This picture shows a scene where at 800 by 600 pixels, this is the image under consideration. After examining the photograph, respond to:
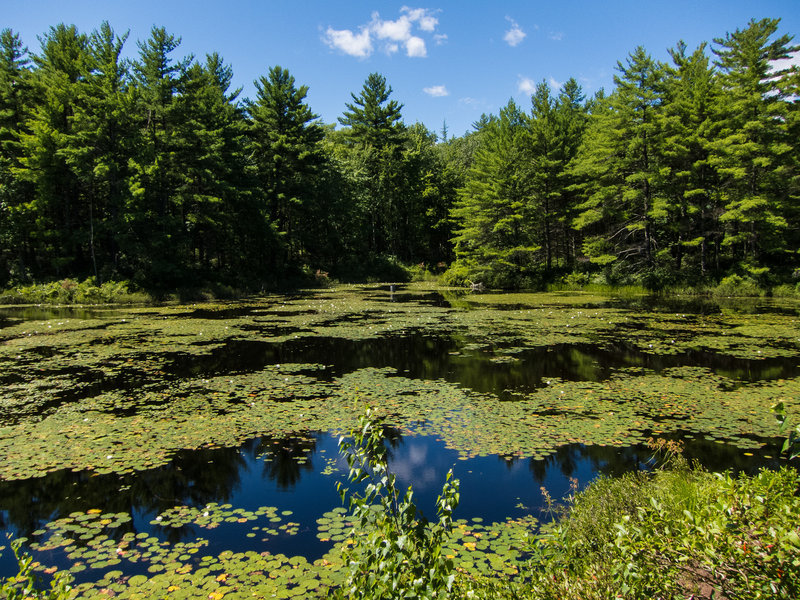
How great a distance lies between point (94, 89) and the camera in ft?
89.7

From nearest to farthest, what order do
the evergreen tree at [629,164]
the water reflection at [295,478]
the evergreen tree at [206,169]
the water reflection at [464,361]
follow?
1. the water reflection at [295,478]
2. the water reflection at [464,361]
3. the evergreen tree at [629,164]
4. the evergreen tree at [206,169]

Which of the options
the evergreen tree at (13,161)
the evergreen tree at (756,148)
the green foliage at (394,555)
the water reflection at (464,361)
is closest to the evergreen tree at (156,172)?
the evergreen tree at (13,161)

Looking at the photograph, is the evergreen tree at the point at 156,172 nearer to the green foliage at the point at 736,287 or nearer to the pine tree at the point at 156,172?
the pine tree at the point at 156,172

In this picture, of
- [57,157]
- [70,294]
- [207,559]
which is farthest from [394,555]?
[57,157]

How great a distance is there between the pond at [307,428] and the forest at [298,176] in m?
15.1

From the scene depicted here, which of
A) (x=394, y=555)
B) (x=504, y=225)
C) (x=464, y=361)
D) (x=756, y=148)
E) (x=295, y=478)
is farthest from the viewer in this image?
(x=504, y=225)

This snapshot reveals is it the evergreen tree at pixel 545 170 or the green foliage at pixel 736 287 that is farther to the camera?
the evergreen tree at pixel 545 170

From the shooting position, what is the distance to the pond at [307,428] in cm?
448

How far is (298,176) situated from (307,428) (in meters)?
36.2

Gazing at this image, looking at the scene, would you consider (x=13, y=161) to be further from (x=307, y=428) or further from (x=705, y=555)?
(x=705, y=555)

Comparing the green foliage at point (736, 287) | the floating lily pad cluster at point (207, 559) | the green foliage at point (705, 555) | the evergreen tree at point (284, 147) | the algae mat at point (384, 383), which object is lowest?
the floating lily pad cluster at point (207, 559)

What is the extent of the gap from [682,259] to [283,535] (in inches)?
1422

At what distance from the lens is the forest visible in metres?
27.6

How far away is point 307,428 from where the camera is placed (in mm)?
7551
